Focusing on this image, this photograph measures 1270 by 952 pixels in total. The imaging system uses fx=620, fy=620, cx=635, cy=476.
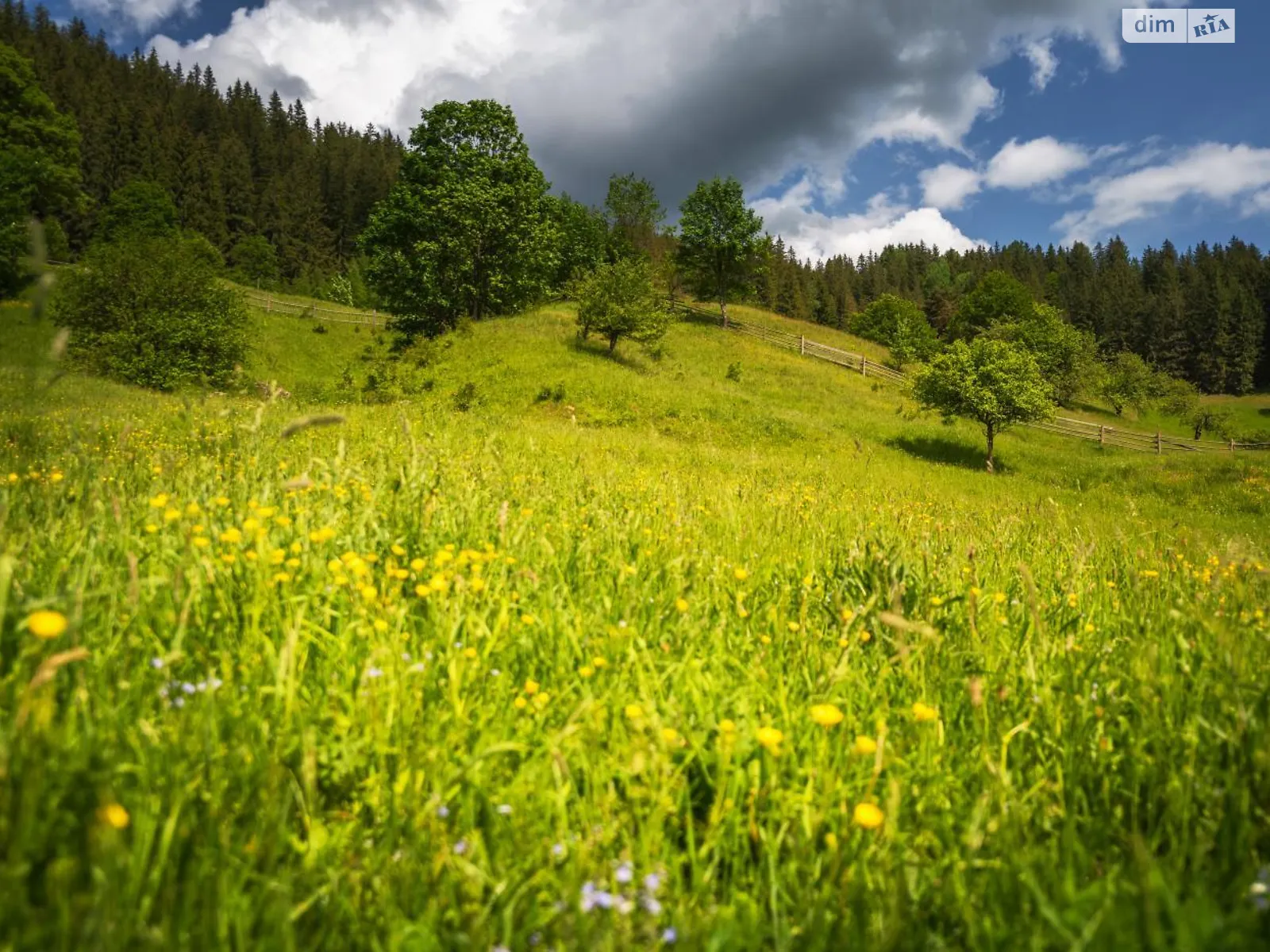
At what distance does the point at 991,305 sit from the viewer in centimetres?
7119

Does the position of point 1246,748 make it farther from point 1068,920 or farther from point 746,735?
point 746,735

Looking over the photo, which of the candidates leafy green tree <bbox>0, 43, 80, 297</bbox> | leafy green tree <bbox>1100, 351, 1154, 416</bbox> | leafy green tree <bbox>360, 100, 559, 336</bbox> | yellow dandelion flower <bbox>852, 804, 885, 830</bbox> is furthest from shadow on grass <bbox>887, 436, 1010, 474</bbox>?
leafy green tree <bbox>0, 43, 80, 297</bbox>

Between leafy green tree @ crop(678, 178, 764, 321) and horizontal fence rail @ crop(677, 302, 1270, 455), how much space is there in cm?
337

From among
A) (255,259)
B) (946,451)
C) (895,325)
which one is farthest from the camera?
(895,325)

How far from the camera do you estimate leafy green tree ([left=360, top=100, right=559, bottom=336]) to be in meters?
31.1

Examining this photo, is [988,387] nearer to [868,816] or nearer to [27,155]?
[868,816]

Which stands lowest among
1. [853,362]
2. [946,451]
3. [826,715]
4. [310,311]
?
[826,715]

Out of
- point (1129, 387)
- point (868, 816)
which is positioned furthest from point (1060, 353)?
point (868, 816)

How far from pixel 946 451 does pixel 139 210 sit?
74096 millimetres

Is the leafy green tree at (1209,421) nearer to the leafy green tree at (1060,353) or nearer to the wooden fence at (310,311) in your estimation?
the leafy green tree at (1060,353)

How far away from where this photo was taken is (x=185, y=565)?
2293mm

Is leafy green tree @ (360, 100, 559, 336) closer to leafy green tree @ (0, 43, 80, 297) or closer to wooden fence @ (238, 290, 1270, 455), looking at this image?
wooden fence @ (238, 290, 1270, 455)

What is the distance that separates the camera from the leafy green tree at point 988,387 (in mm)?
24062

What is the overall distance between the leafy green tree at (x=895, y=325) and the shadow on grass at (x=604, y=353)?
129ft
